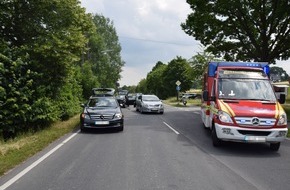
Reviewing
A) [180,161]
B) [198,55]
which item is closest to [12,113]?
[180,161]

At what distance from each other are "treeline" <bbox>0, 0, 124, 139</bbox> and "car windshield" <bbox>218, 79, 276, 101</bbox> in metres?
7.75

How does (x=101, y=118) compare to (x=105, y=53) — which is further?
(x=105, y=53)

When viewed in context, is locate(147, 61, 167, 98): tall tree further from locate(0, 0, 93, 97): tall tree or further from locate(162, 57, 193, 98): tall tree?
locate(0, 0, 93, 97): tall tree

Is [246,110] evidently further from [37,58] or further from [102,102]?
[37,58]

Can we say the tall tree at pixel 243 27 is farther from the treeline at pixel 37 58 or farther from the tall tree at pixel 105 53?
the tall tree at pixel 105 53

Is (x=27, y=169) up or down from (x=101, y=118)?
down

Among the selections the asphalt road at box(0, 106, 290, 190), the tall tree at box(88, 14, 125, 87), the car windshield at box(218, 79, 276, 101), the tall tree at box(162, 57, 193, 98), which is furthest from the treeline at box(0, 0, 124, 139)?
the tall tree at box(162, 57, 193, 98)

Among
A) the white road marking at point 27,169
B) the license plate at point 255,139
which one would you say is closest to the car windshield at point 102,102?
the white road marking at point 27,169

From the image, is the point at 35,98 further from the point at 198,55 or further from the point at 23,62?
the point at 198,55

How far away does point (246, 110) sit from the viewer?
10.3 m

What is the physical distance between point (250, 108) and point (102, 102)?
8.00 metres

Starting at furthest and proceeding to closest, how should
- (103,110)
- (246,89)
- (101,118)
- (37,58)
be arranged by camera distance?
(37,58)
(103,110)
(101,118)
(246,89)

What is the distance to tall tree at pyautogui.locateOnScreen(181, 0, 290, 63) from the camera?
85.1ft

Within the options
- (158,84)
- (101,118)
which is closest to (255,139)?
(101,118)
